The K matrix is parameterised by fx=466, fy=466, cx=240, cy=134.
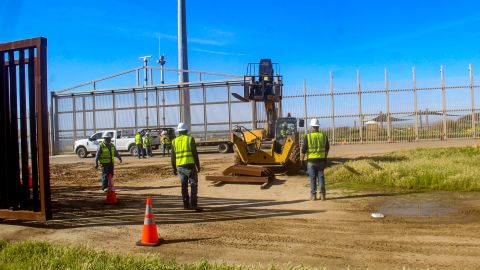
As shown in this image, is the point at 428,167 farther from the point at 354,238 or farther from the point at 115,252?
the point at 115,252

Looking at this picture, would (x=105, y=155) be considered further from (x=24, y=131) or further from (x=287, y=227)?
(x=287, y=227)

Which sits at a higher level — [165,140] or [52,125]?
[52,125]

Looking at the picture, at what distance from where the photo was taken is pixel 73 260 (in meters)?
5.39

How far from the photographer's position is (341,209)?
9.16 m

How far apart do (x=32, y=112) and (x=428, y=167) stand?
32.1 feet

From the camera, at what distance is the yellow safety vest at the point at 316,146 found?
10.5m

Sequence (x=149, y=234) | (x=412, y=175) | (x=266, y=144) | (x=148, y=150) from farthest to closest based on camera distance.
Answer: (x=148, y=150), (x=266, y=144), (x=412, y=175), (x=149, y=234)

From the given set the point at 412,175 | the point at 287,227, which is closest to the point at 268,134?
the point at 412,175

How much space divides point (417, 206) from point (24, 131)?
24.6ft

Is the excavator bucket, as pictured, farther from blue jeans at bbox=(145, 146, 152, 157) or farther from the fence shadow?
blue jeans at bbox=(145, 146, 152, 157)

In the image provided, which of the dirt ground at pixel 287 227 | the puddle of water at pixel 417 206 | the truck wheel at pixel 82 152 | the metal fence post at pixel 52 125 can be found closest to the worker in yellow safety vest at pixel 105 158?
the dirt ground at pixel 287 227

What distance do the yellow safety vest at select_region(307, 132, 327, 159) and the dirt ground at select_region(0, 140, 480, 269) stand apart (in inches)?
40.3

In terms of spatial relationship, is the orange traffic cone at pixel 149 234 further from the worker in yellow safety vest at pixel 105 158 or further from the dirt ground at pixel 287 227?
the worker in yellow safety vest at pixel 105 158

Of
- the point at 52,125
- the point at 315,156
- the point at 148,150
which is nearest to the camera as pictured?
the point at 315,156
